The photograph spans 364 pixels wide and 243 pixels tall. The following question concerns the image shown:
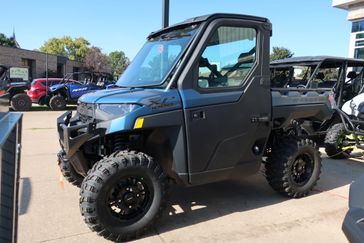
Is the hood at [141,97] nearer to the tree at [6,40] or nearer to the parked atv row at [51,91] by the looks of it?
the parked atv row at [51,91]

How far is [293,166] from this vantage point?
5.22m

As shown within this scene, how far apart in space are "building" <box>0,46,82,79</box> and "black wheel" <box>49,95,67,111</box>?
734 inches

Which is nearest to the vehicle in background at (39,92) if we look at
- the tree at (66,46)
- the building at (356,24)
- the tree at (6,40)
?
the building at (356,24)

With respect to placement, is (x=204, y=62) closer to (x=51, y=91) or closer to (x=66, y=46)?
(x=51, y=91)

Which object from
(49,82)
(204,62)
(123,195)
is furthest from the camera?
(49,82)

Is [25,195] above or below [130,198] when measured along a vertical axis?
below

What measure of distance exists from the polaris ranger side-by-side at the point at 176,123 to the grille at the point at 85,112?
0.04ft

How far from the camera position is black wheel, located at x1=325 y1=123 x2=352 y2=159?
7.79 meters

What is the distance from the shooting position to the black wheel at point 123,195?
12.2 ft

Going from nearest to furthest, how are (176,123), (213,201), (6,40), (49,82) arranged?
(176,123) → (213,201) → (49,82) → (6,40)

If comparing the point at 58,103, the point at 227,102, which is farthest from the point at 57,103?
the point at 227,102

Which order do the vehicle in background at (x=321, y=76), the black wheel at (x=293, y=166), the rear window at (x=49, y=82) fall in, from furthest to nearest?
the rear window at (x=49, y=82) → the vehicle in background at (x=321, y=76) → the black wheel at (x=293, y=166)

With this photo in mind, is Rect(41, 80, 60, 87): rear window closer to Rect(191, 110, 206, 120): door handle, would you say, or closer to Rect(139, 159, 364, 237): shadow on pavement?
Rect(139, 159, 364, 237): shadow on pavement

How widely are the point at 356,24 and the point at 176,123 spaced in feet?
72.1
